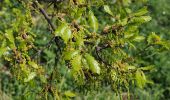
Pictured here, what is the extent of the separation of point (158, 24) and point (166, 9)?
49 cm

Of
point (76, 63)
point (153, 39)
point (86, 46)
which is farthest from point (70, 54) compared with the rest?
point (153, 39)

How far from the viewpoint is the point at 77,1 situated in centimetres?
233

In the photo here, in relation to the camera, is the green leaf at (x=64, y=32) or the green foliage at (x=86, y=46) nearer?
the green leaf at (x=64, y=32)

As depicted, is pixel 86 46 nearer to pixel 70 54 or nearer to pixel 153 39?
pixel 70 54

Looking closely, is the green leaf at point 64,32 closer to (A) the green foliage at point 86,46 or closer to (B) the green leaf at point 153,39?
(A) the green foliage at point 86,46

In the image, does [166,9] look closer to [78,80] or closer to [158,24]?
[158,24]

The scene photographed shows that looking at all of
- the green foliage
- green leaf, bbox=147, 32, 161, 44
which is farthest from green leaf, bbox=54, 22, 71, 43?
green leaf, bbox=147, 32, 161, 44

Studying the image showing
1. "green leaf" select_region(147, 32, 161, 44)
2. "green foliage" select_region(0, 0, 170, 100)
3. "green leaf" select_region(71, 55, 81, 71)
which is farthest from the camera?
"green leaf" select_region(147, 32, 161, 44)

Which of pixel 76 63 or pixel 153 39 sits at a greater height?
pixel 153 39

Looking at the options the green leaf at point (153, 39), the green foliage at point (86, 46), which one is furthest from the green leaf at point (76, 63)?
the green leaf at point (153, 39)

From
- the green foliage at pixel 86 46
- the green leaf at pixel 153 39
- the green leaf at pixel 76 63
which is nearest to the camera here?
the green leaf at pixel 76 63

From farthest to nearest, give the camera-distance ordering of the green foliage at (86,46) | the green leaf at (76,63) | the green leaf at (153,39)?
1. the green leaf at (153,39)
2. the green foliage at (86,46)
3. the green leaf at (76,63)

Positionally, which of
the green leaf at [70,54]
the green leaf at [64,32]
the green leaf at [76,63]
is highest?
the green leaf at [64,32]

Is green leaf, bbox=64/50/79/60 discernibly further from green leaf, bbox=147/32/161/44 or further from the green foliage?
green leaf, bbox=147/32/161/44
